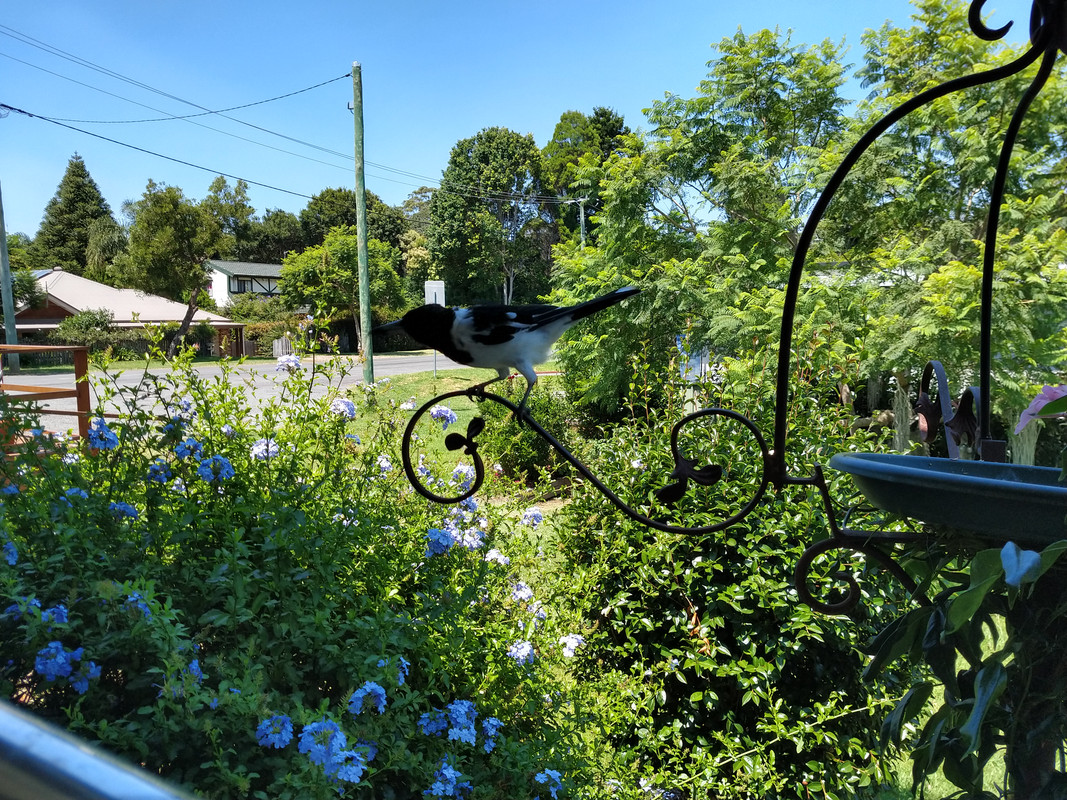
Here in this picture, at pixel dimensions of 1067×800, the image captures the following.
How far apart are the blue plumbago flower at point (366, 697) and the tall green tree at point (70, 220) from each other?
144 ft

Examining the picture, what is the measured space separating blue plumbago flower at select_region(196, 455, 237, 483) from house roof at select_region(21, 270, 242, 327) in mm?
29527

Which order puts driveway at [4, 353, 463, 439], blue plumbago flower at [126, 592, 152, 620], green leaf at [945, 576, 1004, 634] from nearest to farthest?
green leaf at [945, 576, 1004, 634] < blue plumbago flower at [126, 592, 152, 620] < driveway at [4, 353, 463, 439]

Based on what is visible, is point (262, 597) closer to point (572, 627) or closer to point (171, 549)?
point (171, 549)

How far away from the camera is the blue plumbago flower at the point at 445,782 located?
59.5 inches

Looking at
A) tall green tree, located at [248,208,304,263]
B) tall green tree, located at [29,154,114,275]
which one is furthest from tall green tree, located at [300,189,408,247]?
tall green tree, located at [29,154,114,275]

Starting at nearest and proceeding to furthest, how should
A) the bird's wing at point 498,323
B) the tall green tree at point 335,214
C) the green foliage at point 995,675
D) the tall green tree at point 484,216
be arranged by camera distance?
the green foliage at point 995,675
the bird's wing at point 498,323
the tall green tree at point 484,216
the tall green tree at point 335,214

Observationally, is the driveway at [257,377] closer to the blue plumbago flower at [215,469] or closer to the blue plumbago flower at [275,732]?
the blue plumbago flower at [215,469]

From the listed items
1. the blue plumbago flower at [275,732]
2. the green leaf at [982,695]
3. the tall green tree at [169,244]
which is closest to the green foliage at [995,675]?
the green leaf at [982,695]

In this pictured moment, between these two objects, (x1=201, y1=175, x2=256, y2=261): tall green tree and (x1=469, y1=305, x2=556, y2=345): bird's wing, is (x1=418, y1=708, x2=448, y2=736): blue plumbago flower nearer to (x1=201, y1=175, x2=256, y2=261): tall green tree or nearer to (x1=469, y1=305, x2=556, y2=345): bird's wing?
(x1=469, y1=305, x2=556, y2=345): bird's wing

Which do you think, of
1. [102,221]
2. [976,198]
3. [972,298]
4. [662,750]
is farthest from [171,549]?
[102,221]

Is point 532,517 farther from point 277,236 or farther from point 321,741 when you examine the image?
point 277,236

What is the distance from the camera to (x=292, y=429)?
237 cm

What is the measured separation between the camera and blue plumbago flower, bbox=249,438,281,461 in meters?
2.16

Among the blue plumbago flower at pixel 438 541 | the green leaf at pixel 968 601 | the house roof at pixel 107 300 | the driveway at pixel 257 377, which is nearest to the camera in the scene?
the green leaf at pixel 968 601
